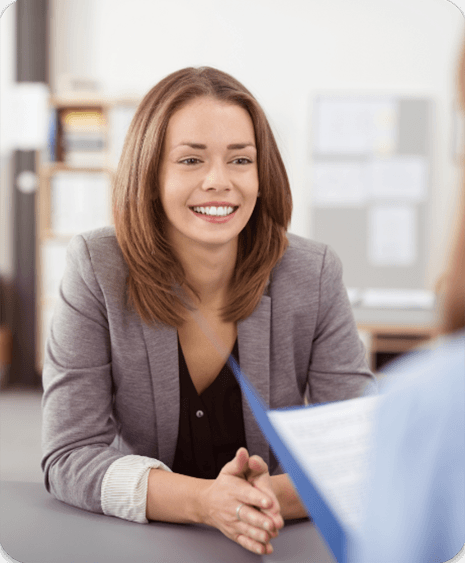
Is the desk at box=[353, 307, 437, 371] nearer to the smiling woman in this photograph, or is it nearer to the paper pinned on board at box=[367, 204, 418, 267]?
the paper pinned on board at box=[367, 204, 418, 267]

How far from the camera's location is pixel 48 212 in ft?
11.9

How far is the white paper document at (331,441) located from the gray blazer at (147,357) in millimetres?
391

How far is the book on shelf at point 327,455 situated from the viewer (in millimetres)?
431

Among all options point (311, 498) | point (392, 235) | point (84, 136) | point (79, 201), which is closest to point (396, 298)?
point (392, 235)

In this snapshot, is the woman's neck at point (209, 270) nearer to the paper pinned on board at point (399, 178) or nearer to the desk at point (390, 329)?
the desk at point (390, 329)

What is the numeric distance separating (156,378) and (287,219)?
0.41 m

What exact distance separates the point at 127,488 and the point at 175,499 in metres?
0.07

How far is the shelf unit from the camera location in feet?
11.6

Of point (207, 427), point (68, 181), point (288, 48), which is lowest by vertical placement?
point (207, 427)

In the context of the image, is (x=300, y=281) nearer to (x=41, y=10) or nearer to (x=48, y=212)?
(x=48, y=212)

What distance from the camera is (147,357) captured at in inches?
41.3

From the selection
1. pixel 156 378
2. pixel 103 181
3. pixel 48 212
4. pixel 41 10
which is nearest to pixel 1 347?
pixel 48 212

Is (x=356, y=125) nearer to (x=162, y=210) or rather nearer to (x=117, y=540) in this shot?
(x=162, y=210)

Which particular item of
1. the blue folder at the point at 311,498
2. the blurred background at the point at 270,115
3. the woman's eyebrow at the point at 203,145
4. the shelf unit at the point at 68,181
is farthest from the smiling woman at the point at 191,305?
the shelf unit at the point at 68,181
